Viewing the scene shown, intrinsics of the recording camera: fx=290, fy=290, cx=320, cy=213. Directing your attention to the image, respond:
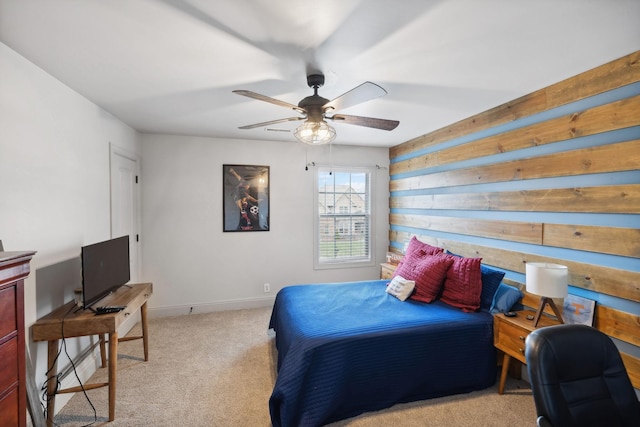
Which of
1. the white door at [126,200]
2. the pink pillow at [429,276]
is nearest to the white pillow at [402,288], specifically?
the pink pillow at [429,276]

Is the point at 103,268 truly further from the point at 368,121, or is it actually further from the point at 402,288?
the point at 402,288

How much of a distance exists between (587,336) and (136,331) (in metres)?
4.18

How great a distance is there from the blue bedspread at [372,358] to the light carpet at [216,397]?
0.41 ft

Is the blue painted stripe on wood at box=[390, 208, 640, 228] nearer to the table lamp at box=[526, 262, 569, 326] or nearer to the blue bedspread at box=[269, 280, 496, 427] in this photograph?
the table lamp at box=[526, 262, 569, 326]

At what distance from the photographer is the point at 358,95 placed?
1.84 metres

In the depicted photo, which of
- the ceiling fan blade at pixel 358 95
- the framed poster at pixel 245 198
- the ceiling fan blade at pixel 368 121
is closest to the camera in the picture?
the ceiling fan blade at pixel 358 95

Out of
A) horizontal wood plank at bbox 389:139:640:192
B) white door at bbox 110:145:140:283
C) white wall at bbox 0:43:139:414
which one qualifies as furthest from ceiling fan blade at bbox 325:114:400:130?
white door at bbox 110:145:140:283

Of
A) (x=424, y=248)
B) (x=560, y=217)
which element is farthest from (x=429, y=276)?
(x=560, y=217)

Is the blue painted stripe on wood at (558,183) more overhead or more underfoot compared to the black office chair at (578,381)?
more overhead

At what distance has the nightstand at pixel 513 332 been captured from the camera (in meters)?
2.12

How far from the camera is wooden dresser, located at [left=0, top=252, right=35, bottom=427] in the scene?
116cm

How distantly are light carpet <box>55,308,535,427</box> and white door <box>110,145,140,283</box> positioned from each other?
3.83ft

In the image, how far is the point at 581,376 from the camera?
1266mm

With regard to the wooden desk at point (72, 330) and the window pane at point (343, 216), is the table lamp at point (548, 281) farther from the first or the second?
the wooden desk at point (72, 330)
